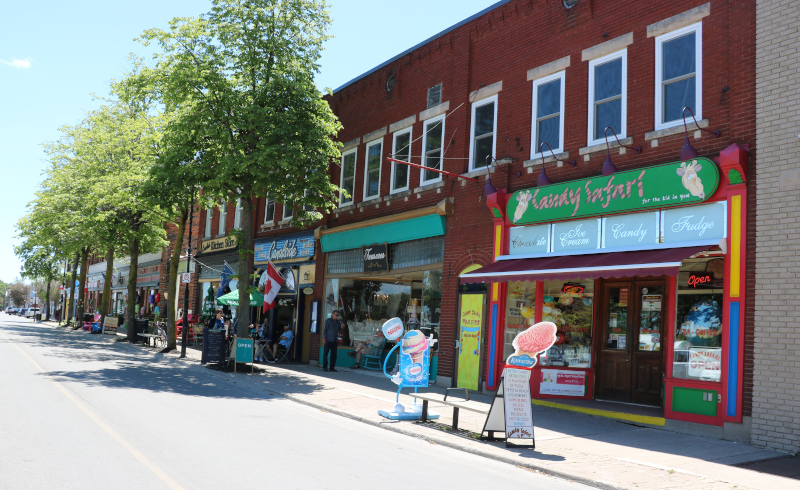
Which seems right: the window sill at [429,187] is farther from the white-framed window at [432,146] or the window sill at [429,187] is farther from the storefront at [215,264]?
the storefront at [215,264]

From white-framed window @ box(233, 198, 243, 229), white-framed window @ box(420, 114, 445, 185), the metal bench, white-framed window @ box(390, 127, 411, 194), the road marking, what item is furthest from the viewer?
white-framed window @ box(233, 198, 243, 229)

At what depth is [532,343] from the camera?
9.18 meters

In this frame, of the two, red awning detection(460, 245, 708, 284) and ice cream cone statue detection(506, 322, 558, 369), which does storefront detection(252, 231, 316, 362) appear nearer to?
red awning detection(460, 245, 708, 284)

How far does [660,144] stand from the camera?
37.6ft

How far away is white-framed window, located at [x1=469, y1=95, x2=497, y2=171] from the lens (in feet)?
51.3

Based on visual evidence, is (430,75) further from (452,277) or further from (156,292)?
(156,292)

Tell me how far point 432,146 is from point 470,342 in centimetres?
566

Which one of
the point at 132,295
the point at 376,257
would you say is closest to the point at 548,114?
the point at 376,257

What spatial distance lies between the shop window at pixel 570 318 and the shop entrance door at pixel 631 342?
29 cm

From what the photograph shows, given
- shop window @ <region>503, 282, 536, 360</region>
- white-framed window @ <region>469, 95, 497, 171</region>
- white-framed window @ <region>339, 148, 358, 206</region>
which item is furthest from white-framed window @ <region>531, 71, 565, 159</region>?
white-framed window @ <region>339, 148, 358, 206</region>

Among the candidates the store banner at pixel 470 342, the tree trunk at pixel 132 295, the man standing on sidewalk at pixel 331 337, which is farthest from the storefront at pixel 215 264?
the store banner at pixel 470 342

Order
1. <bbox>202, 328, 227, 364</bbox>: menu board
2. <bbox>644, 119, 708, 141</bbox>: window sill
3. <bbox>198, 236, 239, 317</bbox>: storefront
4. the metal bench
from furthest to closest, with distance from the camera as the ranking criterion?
<bbox>198, 236, 239, 317</bbox>: storefront
<bbox>202, 328, 227, 364</bbox>: menu board
<bbox>644, 119, 708, 141</bbox>: window sill
the metal bench

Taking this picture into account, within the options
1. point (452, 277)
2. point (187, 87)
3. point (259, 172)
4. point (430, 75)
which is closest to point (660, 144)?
point (452, 277)

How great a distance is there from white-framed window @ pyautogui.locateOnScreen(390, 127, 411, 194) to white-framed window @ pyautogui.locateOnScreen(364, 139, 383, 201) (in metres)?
0.81
